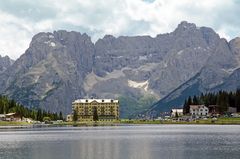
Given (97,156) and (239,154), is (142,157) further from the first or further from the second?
(239,154)

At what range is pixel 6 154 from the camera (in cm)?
8875

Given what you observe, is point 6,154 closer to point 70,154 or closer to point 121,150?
point 70,154

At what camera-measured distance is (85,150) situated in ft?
314

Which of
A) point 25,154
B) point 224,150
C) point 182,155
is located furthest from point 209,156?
point 25,154

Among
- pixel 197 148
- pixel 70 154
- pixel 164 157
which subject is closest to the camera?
pixel 164 157

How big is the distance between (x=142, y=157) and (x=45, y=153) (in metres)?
19.8

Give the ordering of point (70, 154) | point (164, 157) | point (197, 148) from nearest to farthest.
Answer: point (164, 157)
point (70, 154)
point (197, 148)

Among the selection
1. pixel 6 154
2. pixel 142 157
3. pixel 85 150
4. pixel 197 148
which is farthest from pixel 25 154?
pixel 197 148

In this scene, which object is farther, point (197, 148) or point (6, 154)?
point (197, 148)

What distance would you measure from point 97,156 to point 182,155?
13552 mm

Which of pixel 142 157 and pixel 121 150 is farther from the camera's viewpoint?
pixel 121 150

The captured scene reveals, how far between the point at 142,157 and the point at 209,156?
10.4 metres

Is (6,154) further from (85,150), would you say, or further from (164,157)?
(164,157)

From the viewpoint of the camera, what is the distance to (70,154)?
287 feet
